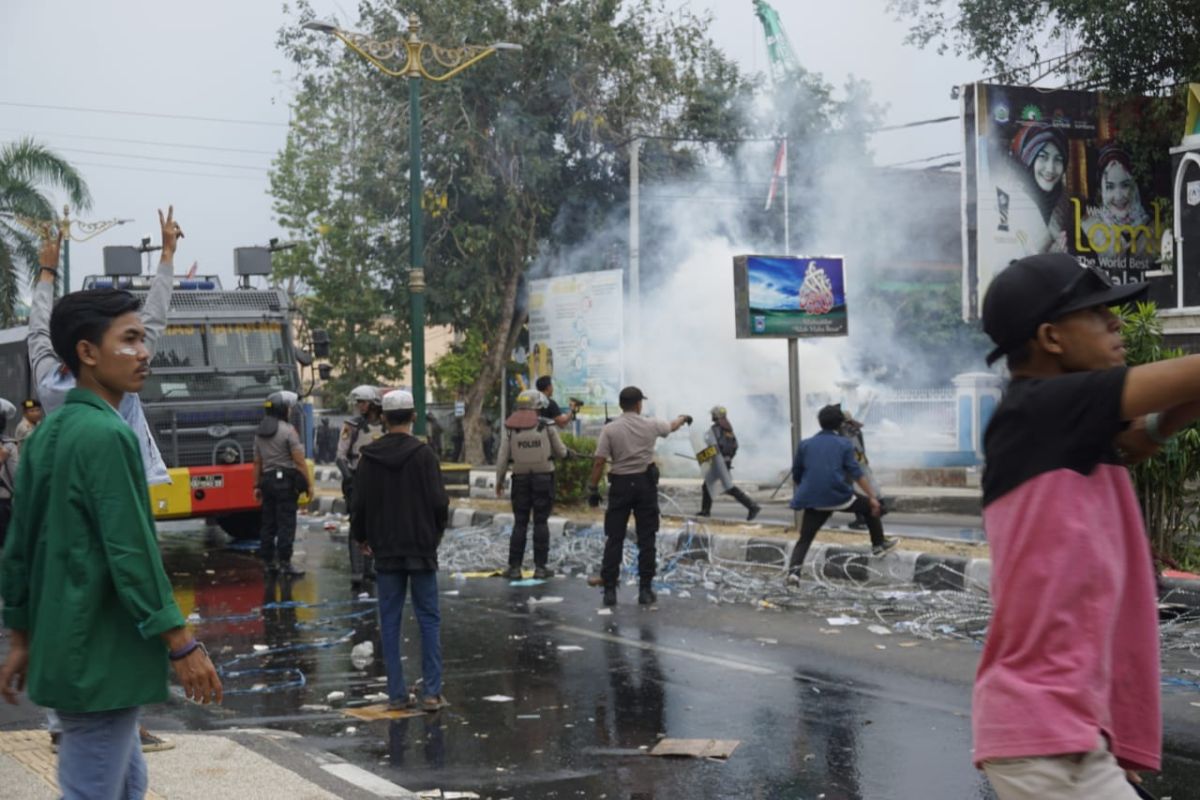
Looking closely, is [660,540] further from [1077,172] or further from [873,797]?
[1077,172]

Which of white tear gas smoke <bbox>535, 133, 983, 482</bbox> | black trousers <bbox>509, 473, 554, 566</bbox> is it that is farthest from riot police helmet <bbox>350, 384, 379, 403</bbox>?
white tear gas smoke <bbox>535, 133, 983, 482</bbox>

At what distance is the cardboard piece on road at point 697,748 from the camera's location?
686 cm

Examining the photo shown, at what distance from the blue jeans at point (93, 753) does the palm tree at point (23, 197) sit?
37.0 m

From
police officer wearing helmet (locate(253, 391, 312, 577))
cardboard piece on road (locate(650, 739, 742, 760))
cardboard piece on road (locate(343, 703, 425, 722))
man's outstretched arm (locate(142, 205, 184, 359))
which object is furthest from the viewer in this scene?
police officer wearing helmet (locate(253, 391, 312, 577))

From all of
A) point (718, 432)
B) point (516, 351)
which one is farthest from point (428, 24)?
point (718, 432)

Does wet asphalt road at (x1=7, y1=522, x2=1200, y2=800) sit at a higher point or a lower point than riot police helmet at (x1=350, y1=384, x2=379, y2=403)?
lower

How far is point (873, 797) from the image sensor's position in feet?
20.0

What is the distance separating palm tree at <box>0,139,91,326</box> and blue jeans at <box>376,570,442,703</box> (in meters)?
32.9

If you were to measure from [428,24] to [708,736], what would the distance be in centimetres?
2890

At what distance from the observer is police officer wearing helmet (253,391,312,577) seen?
14938mm

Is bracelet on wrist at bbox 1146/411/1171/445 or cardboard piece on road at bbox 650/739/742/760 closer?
bracelet on wrist at bbox 1146/411/1171/445

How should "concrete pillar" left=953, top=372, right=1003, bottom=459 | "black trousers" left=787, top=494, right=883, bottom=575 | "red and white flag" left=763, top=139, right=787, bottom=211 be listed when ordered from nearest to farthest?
1. "black trousers" left=787, top=494, right=883, bottom=575
2. "concrete pillar" left=953, top=372, right=1003, bottom=459
3. "red and white flag" left=763, top=139, right=787, bottom=211

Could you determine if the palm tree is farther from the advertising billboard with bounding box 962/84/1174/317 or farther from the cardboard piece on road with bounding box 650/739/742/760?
the cardboard piece on road with bounding box 650/739/742/760

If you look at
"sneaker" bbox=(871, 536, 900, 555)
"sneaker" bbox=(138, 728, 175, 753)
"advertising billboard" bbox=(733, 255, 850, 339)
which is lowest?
"sneaker" bbox=(871, 536, 900, 555)
